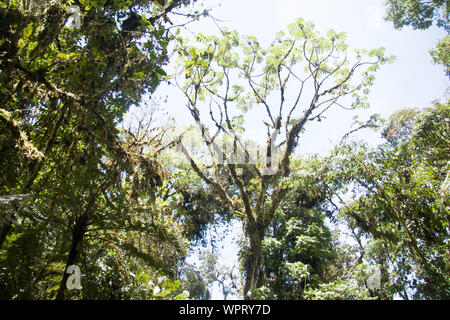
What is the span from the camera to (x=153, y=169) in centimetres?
365

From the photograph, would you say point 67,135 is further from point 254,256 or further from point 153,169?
point 254,256

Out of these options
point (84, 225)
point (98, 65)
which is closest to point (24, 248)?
point (84, 225)

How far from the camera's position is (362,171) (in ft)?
17.1

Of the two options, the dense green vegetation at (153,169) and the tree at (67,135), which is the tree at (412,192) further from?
the tree at (67,135)

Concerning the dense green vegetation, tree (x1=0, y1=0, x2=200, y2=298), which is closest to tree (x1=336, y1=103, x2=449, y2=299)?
the dense green vegetation

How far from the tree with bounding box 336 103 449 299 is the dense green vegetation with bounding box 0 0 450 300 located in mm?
28

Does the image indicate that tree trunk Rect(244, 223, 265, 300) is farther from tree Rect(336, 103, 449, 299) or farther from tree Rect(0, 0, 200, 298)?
tree Rect(0, 0, 200, 298)

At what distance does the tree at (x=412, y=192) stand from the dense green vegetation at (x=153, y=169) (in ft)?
0.09

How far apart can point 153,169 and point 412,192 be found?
14.8 ft

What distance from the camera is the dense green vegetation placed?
2938mm

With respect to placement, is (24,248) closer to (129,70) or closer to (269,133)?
(129,70)

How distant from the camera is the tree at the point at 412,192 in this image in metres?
4.62

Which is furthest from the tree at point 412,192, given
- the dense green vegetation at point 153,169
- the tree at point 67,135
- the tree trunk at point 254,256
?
the tree at point 67,135

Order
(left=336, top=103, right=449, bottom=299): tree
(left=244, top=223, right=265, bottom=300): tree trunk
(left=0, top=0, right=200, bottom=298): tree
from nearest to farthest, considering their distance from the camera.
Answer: (left=0, top=0, right=200, bottom=298): tree < (left=336, top=103, right=449, bottom=299): tree < (left=244, top=223, right=265, bottom=300): tree trunk
